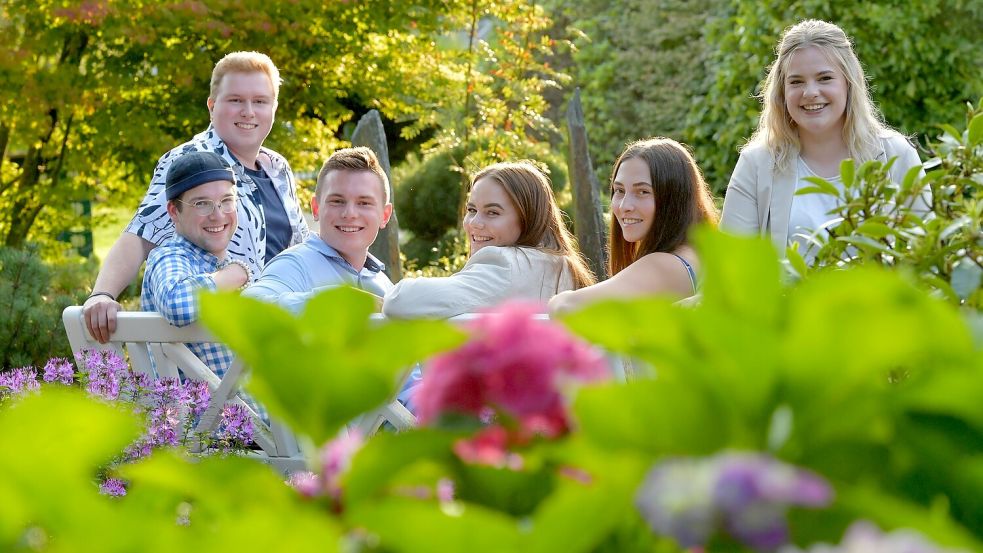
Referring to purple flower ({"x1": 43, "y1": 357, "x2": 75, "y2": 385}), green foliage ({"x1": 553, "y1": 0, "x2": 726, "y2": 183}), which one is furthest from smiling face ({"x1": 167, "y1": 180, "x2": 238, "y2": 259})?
green foliage ({"x1": 553, "y1": 0, "x2": 726, "y2": 183})

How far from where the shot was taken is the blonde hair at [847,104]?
4258 mm

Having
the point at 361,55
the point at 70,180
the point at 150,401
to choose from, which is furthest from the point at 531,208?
the point at 70,180

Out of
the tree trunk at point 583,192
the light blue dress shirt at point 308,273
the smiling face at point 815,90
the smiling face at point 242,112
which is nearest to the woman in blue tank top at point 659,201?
the smiling face at point 815,90

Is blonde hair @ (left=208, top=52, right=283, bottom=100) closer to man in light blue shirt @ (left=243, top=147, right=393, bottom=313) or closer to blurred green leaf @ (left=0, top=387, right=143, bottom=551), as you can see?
man in light blue shirt @ (left=243, top=147, right=393, bottom=313)

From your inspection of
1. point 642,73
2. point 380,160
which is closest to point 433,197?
point 380,160

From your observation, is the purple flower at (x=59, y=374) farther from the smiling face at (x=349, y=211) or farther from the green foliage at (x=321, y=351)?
the green foliage at (x=321, y=351)

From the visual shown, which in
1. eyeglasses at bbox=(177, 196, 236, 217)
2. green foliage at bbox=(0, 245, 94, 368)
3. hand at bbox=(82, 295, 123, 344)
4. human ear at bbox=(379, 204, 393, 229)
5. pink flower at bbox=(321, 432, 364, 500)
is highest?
pink flower at bbox=(321, 432, 364, 500)

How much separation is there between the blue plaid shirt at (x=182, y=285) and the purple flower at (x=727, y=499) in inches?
117

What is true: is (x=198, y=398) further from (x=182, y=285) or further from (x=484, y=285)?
(x=484, y=285)

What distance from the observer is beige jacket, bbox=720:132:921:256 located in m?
4.21

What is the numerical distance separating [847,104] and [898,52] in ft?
18.8

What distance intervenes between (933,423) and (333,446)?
0.32 m

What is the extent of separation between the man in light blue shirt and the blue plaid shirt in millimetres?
244

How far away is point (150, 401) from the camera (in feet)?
10.7
